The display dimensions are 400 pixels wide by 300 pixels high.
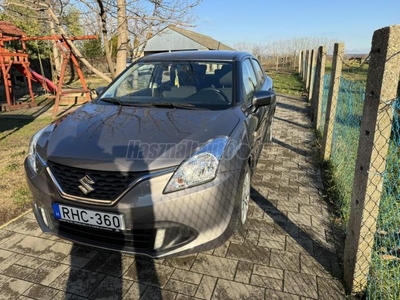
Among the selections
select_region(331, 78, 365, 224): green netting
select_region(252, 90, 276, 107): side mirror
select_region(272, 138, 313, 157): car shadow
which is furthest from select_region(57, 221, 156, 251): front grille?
select_region(272, 138, 313, 157): car shadow

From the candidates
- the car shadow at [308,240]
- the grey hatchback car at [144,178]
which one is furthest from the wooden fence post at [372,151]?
the grey hatchback car at [144,178]

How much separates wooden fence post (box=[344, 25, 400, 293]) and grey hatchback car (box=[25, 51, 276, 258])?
0.86 meters

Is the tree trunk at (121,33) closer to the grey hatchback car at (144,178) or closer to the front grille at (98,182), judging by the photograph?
the grey hatchback car at (144,178)

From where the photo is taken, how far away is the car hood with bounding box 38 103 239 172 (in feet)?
6.96

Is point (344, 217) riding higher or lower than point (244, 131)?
lower

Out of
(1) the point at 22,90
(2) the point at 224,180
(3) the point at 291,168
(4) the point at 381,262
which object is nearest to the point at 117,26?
(3) the point at 291,168

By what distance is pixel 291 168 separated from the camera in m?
4.59

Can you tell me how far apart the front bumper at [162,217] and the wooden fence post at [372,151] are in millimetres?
863

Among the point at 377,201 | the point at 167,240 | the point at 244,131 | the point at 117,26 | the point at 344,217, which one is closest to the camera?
the point at 377,201

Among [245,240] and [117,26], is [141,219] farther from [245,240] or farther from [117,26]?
[117,26]

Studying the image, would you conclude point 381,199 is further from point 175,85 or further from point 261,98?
point 175,85

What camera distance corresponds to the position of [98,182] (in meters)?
2.11

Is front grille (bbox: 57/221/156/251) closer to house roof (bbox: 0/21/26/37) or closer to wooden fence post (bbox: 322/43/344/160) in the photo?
wooden fence post (bbox: 322/43/344/160)

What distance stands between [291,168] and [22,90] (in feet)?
48.4
